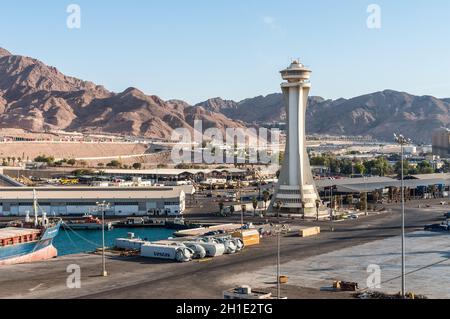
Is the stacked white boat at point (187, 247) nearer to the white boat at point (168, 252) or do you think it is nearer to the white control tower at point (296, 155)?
the white boat at point (168, 252)

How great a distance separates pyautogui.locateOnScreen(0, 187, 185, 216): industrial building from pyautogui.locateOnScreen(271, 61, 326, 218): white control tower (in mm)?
19706

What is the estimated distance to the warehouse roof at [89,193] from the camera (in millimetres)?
105062

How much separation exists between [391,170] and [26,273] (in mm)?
159463

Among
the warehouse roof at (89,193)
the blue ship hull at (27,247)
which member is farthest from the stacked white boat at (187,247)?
the warehouse roof at (89,193)

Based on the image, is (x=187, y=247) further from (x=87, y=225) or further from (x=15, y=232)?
(x=87, y=225)

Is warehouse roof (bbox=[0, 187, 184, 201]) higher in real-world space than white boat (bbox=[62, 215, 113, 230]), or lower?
higher

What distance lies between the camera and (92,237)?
85.8 meters

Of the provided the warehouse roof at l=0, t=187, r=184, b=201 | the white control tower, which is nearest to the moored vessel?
the warehouse roof at l=0, t=187, r=184, b=201

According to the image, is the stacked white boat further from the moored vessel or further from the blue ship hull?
the moored vessel

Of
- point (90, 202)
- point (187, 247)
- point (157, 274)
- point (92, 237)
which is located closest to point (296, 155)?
point (92, 237)

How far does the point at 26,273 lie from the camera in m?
53.5

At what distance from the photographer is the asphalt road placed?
45.3 m

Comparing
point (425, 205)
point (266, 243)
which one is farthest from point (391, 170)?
point (266, 243)

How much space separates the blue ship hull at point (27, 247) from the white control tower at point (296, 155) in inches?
1568
